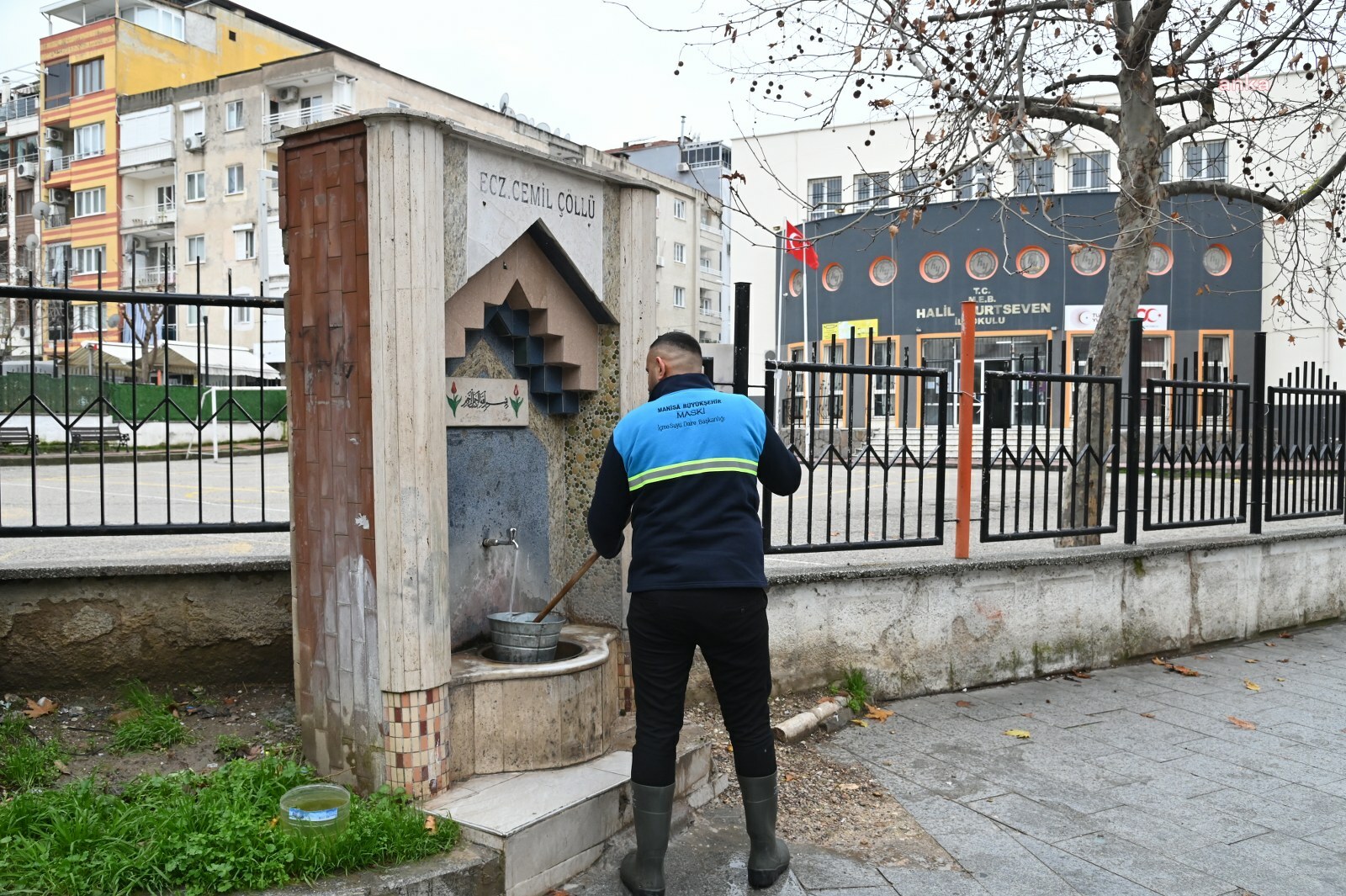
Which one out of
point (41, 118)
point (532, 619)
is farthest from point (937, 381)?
point (41, 118)

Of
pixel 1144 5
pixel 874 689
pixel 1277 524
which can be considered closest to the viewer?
pixel 874 689

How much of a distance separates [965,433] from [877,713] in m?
1.88

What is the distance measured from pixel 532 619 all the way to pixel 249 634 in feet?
4.77

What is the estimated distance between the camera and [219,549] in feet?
22.2

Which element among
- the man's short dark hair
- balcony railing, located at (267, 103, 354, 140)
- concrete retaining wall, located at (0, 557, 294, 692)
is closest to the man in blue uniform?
the man's short dark hair

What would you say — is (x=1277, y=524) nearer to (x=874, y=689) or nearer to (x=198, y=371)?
(x=874, y=689)

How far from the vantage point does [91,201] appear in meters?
45.8

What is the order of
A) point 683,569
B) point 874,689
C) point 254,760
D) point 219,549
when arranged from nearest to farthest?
point 683,569 → point 254,760 → point 874,689 → point 219,549

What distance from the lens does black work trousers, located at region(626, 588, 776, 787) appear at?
3.63 m

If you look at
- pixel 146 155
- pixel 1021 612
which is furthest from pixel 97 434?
pixel 146 155

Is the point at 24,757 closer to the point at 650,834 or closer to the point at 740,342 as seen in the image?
the point at 650,834

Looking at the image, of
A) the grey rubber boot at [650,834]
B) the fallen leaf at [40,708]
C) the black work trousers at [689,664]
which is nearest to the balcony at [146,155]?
the fallen leaf at [40,708]

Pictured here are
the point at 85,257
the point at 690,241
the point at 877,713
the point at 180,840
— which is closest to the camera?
the point at 180,840

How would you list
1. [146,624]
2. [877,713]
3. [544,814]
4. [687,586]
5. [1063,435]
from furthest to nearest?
[1063,435] < [877,713] < [146,624] < [544,814] < [687,586]
